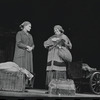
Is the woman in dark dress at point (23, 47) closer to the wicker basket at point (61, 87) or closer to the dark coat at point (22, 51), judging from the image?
the dark coat at point (22, 51)

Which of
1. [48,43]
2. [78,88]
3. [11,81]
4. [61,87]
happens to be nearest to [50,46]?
[48,43]

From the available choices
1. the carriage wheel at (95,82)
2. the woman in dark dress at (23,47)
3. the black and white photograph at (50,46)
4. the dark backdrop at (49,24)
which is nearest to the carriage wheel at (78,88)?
the black and white photograph at (50,46)

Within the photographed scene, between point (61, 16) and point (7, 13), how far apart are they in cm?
175

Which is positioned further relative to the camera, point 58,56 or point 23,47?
point 58,56

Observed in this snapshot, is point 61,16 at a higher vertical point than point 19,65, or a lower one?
higher

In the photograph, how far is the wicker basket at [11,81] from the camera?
8883 millimetres

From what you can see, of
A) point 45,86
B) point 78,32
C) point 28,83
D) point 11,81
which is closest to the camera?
point 11,81

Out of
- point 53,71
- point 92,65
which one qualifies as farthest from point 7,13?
point 92,65

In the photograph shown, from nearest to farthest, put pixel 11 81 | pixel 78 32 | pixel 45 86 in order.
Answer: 1. pixel 11 81
2. pixel 45 86
3. pixel 78 32

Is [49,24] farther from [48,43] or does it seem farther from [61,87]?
[61,87]

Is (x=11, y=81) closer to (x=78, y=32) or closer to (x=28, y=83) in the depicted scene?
(x=28, y=83)

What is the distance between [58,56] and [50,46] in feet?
1.25

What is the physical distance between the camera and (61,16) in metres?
11.2

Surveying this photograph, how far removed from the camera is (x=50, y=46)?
10.2 m
